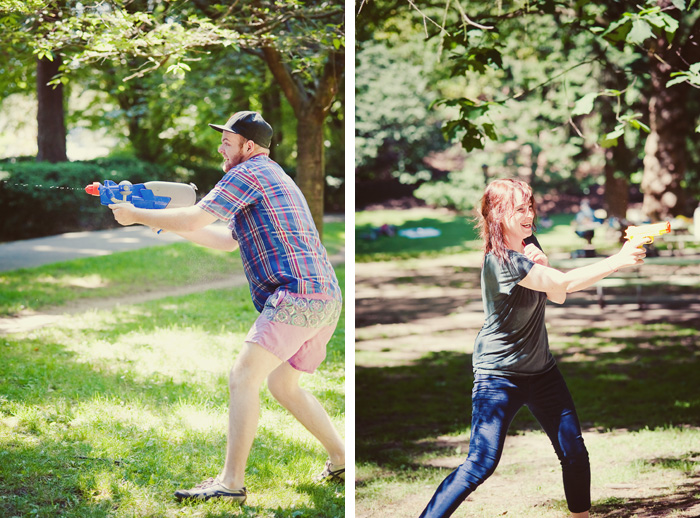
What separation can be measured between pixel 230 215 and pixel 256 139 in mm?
406

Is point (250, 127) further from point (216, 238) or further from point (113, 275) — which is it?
point (113, 275)

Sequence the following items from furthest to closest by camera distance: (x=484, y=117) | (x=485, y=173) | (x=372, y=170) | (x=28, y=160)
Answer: (x=372, y=170) < (x=485, y=173) < (x=28, y=160) < (x=484, y=117)

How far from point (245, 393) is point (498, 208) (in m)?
1.25

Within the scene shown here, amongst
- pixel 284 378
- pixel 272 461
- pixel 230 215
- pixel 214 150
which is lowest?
pixel 272 461

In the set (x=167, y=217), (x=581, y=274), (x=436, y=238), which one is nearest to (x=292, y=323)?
(x=167, y=217)

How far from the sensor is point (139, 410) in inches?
141

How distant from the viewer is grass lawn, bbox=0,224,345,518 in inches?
127

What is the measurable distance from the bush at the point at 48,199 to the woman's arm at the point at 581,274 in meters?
2.41

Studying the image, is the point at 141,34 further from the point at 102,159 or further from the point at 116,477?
the point at 116,477

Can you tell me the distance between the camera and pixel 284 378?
3275 millimetres

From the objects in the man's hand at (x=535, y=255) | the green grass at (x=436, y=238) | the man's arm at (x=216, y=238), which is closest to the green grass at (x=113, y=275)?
the man's arm at (x=216, y=238)

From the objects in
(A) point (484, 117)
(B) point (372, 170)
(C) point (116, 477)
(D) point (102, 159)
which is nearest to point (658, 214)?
(A) point (484, 117)

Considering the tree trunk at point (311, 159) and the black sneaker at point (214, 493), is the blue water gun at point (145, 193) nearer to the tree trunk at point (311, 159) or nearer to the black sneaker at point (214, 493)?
the black sneaker at point (214, 493)

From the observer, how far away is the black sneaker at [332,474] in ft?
11.6
